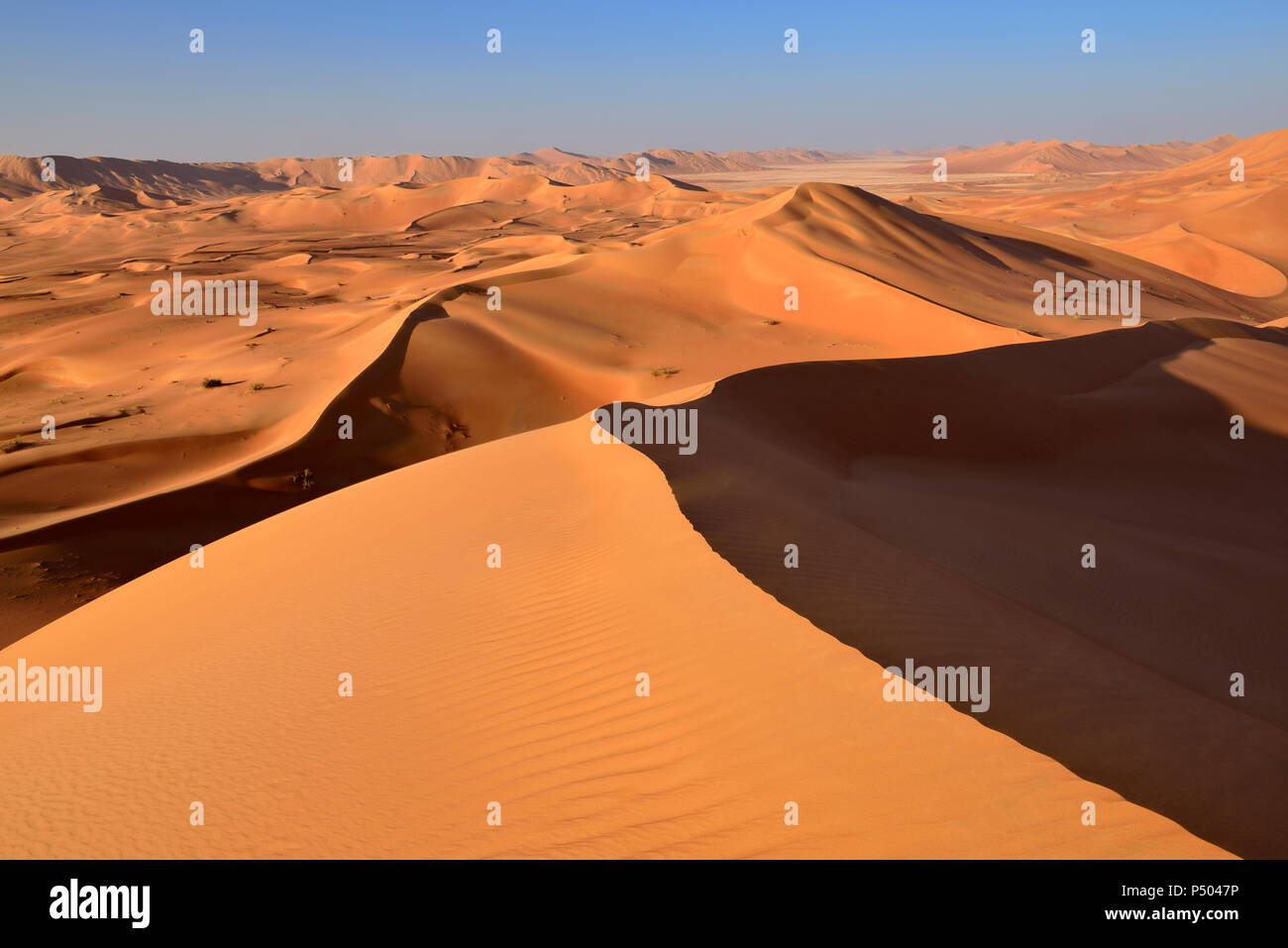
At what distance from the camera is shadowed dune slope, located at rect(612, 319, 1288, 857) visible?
13.8 ft

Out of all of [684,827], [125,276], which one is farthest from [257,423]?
[125,276]

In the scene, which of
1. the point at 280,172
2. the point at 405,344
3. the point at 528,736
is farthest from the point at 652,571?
the point at 280,172

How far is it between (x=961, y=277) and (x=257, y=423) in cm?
2059

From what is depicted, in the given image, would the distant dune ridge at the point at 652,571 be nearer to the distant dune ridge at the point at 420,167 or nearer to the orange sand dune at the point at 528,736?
the orange sand dune at the point at 528,736

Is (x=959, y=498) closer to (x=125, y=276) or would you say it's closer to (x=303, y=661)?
(x=303, y=661)

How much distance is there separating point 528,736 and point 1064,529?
7.63m

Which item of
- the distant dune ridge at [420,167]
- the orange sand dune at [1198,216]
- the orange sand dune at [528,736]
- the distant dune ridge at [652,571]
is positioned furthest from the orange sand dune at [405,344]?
the distant dune ridge at [420,167]

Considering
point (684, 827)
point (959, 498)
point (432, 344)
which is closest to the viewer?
point (684, 827)

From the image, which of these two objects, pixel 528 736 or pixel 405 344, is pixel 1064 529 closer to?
pixel 528 736

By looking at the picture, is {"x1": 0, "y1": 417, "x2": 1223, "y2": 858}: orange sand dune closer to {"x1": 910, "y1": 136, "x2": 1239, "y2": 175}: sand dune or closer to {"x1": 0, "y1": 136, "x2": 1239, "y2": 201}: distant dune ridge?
{"x1": 0, "y1": 136, "x2": 1239, "y2": 201}: distant dune ridge

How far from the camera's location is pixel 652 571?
18.4ft

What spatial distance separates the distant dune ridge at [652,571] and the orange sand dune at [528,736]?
2 centimetres

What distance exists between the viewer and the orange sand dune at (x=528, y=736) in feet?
10.00

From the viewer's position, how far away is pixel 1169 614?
24.1 ft
